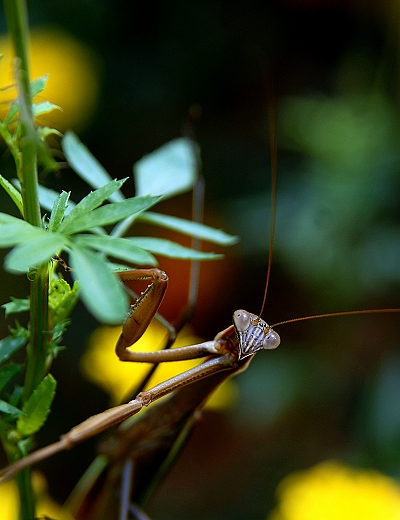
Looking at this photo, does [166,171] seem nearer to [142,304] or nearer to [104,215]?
[142,304]

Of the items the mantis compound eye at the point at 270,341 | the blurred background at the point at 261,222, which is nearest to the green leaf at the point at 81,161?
the mantis compound eye at the point at 270,341

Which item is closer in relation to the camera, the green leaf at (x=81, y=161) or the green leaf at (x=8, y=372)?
the green leaf at (x=8, y=372)

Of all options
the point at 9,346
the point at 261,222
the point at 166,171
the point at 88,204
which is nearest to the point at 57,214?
the point at 88,204

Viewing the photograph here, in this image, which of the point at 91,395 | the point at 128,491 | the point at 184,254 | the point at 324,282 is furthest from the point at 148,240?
the point at 91,395

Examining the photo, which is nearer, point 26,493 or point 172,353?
point 26,493

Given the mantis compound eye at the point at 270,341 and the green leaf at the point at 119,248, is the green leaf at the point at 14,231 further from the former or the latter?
the mantis compound eye at the point at 270,341

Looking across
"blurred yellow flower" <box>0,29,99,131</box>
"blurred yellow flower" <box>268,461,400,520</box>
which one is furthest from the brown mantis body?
"blurred yellow flower" <box>0,29,99,131</box>

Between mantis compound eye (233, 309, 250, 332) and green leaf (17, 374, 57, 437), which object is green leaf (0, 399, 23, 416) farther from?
mantis compound eye (233, 309, 250, 332)
